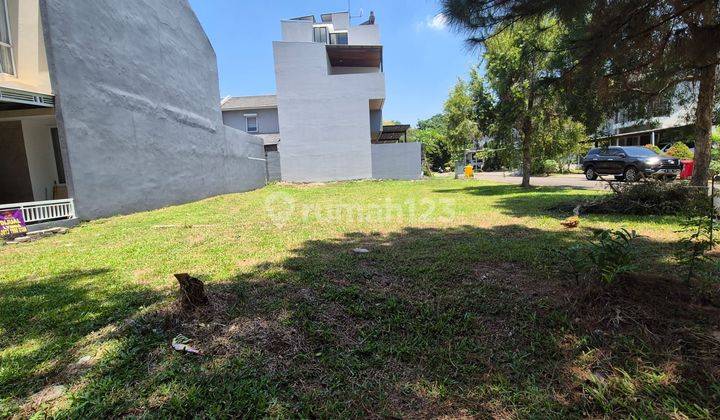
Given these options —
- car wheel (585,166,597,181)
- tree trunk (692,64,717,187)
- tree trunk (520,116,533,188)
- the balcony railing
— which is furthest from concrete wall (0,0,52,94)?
car wheel (585,166,597,181)

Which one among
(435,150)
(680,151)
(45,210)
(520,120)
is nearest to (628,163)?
(680,151)

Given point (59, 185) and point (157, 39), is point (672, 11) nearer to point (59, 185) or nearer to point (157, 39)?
point (157, 39)

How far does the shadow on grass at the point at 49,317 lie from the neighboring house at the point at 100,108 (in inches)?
170

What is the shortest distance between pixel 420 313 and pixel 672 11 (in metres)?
3.77

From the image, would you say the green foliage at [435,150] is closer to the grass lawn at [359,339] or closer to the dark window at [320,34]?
the dark window at [320,34]

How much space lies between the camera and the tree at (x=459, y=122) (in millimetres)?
18844

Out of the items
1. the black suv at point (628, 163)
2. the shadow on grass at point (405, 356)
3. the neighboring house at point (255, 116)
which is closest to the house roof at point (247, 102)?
the neighboring house at point (255, 116)

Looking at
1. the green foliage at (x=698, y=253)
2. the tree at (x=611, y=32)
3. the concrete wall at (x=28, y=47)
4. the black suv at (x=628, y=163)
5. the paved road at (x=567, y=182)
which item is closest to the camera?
the green foliage at (x=698, y=253)

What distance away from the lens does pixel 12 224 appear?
6.75 m

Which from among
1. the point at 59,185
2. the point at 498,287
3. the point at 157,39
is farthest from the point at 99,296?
the point at 157,39

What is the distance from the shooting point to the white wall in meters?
9.70

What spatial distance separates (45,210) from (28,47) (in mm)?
3714

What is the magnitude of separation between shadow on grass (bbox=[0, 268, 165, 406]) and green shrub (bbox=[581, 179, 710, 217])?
8212 mm

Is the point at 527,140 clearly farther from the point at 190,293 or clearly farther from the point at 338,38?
the point at 338,38
